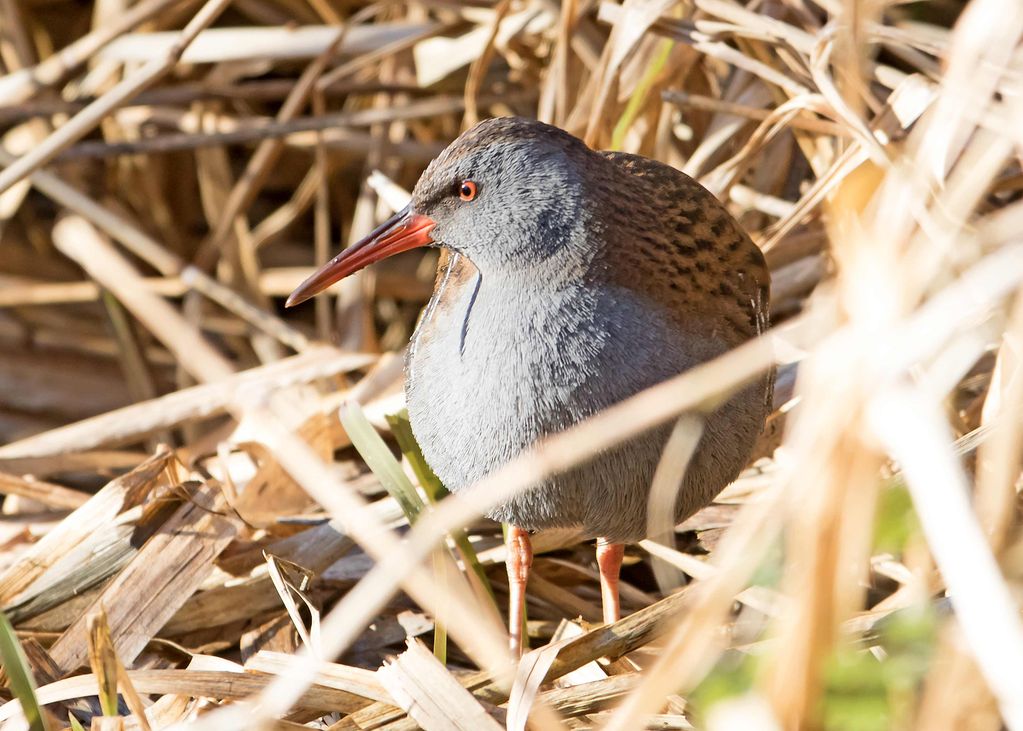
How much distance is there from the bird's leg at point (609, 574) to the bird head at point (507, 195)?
27.0 inches

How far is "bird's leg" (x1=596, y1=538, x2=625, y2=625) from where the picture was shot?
2615 millimetres

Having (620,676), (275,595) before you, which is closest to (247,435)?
(275,595)

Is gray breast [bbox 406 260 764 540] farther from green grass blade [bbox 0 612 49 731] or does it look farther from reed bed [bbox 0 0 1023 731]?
green grass blade [bbox 0 612 49 731]

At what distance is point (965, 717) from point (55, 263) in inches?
152

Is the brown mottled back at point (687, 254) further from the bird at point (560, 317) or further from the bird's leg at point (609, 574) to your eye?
the bird's leg at point (609, 574)

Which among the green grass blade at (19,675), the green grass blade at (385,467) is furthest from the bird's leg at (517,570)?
the green grass blade at (19,675)

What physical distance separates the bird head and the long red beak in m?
0.02

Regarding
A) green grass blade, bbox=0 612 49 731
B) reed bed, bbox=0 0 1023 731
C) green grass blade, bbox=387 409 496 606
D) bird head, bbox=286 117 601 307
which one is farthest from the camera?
green grass blade, bbox=387 409 496 606

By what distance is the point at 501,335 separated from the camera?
7.38 ft

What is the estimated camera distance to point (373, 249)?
252 centimetres

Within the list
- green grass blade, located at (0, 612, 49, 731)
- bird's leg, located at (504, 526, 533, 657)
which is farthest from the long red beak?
green grass blade, located at (0, 612, 49, 731)

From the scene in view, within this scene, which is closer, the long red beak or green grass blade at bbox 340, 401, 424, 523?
the long red beak

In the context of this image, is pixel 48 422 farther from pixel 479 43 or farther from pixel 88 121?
pixel 479 43

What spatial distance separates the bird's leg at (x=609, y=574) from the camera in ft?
8.58
